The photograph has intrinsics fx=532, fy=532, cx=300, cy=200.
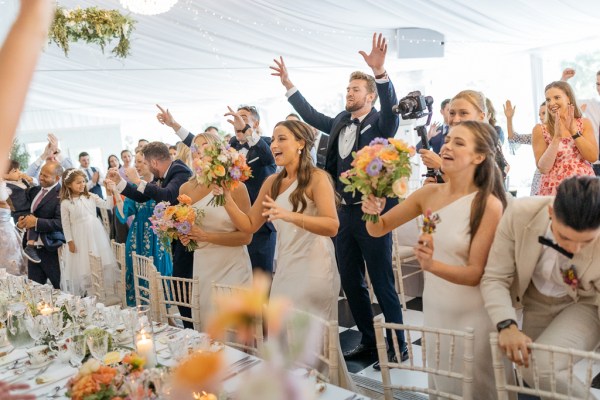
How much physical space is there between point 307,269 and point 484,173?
104cm

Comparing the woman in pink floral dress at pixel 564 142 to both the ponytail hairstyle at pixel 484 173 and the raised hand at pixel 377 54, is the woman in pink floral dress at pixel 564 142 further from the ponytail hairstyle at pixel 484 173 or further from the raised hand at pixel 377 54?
the ponytail hairstyle at pixel 484 173

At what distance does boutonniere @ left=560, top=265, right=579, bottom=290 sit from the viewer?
1.82 m

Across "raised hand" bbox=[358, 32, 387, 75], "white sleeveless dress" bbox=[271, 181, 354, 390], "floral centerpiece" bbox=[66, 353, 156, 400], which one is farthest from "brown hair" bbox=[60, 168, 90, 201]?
"floral centerpiece" bbox=[66, 353, 156, 400]

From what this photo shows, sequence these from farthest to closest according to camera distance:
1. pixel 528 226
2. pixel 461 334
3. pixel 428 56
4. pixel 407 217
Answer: pixel 428 56, pixel 407 217, pixel 528 226, pixel 461 334

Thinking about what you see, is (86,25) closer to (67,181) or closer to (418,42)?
(67,181)

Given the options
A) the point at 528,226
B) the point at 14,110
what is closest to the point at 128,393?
the point at 14,110

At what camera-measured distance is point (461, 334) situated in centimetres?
162

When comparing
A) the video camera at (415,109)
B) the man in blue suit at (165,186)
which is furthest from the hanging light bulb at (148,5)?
the video camera at (415,109)

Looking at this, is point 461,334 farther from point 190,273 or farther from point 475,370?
point 190,273

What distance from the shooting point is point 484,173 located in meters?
2.21

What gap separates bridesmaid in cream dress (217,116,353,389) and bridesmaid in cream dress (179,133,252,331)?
0.43 meters

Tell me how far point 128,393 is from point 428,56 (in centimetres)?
663

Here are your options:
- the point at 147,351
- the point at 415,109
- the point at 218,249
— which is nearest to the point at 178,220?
the point at 218,249

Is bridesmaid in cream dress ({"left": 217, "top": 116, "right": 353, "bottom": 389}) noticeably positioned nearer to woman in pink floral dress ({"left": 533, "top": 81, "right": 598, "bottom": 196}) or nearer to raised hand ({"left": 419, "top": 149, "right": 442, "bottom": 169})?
raised hand ({"left": 419, "top": 149, "right": 442, "bottom": 169})
